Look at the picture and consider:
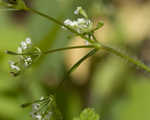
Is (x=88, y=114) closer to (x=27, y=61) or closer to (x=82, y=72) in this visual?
(x=27, y=61)

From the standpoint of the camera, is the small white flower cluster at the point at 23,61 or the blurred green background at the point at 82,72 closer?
the small white flower cluster at the point at 23,61

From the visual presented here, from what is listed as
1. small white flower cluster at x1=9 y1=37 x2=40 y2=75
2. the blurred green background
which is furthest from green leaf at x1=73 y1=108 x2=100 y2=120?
the blurred green background

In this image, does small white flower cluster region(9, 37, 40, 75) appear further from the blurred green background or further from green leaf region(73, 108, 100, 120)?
the blurred green background

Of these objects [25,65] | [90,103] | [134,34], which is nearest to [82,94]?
[90,103]

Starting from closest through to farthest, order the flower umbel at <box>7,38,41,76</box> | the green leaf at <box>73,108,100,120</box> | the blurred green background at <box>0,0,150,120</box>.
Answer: the flower umbel at <box>7,38,41,76</box> < the green leaf at <box>73,108,100,120</box> < the blurred green background at <box>0,0,150,120</box>

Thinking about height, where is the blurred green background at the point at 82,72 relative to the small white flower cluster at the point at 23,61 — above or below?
below

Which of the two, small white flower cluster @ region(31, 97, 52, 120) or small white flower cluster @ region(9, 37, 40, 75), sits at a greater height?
Result: small white flower cluster @ region(9, 37, 40, 75)

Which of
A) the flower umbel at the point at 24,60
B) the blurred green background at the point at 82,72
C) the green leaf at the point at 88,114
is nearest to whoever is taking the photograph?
the flower umbel at the point at 24,60

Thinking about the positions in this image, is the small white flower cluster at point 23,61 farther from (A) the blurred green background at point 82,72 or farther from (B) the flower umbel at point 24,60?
(A) the blurred green background at point 82,72

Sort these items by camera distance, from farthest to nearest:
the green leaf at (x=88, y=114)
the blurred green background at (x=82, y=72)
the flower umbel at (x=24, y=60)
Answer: the blurred green background at (x=82, y=72) → the green leaf at (x=88, y=114) → the flower umbel at (x=24, y=60)

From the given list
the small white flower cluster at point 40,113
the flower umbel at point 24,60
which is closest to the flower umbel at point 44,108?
the small white flower cluster at point 40,113
